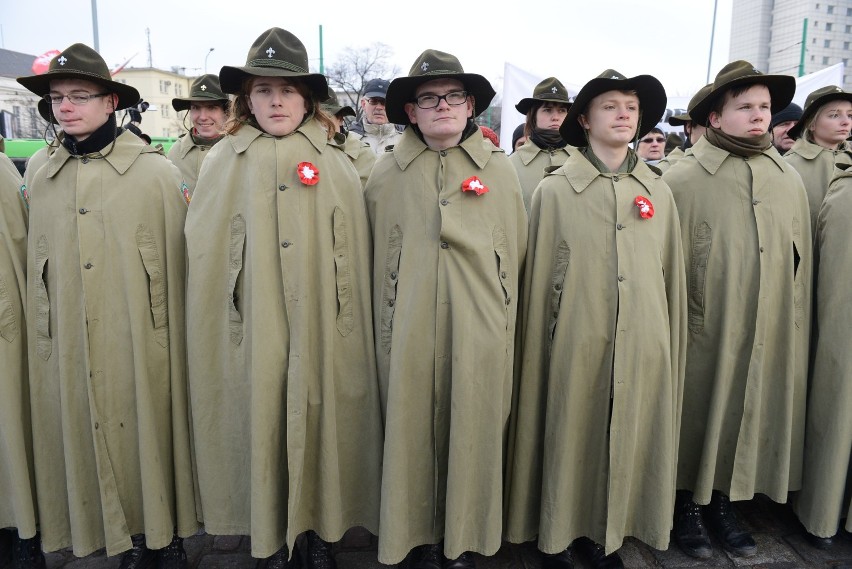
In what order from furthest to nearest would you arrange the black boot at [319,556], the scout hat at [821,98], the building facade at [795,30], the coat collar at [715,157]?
the building facade at [795,30]
the scout hat at [821,98]
the coat collar at [715,157]
the black boot at [319,556]

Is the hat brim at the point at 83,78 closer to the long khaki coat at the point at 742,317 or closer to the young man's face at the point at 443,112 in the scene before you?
the young man's face at the point at 443,112

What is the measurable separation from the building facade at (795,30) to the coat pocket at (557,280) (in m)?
87.5

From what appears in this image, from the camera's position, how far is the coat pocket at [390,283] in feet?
9.84

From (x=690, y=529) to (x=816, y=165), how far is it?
2526 mm

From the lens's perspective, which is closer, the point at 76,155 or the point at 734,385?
the point at 76,155

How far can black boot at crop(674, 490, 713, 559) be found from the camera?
11.3 ft

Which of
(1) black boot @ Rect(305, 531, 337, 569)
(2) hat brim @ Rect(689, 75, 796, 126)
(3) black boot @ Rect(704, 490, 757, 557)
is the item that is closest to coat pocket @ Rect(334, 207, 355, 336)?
(1) black boot @ Rect(305, 531, 337, 569)

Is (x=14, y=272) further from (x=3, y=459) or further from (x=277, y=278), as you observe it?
(x=277, y=278)

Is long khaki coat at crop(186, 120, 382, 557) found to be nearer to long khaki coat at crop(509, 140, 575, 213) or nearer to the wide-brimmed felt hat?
the wide-brimmed felt hat

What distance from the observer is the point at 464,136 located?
3.06 meters

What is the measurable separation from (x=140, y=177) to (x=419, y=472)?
1963 mm

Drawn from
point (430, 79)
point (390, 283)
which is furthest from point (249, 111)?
point (390, 283)

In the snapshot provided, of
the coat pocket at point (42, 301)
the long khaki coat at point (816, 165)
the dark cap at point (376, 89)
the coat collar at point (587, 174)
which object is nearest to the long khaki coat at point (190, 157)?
the dark cap at point (376, 89)

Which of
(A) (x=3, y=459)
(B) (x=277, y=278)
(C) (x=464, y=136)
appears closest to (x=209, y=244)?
(B) (x=277, y=278)
